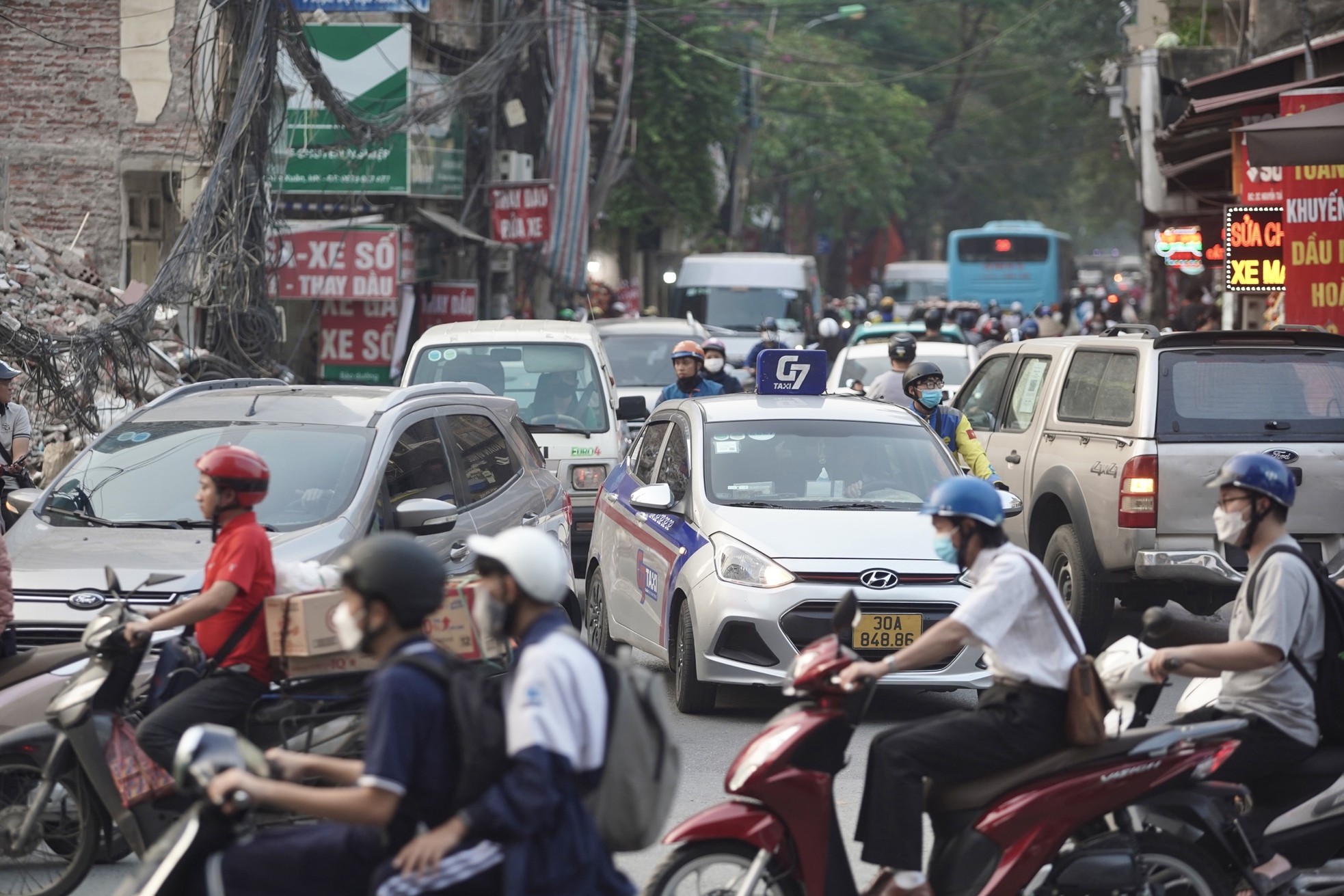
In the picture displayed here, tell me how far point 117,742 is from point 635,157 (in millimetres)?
32762

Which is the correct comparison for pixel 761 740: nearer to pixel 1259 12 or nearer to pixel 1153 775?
pixel 1153 775

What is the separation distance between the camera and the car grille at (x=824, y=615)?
8.13m

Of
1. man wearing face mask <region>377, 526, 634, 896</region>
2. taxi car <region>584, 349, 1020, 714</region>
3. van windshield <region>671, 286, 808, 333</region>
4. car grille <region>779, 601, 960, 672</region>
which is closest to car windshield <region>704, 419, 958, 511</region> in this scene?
taxi car <region>584, 349, 1020, 714</region>

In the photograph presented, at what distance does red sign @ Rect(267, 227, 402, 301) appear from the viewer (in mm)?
19000

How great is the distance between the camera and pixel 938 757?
4809 millimetres

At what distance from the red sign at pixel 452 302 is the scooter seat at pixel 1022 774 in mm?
19334

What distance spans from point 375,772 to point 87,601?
11.7ft

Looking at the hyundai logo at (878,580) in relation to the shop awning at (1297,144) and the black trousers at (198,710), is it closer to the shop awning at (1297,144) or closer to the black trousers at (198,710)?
the black trousers at (198,710)

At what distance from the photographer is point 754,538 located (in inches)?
332

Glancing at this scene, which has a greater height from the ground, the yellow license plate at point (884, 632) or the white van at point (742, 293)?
the white van at point (742, 293)

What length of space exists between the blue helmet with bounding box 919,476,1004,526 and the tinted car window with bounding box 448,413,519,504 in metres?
3.99

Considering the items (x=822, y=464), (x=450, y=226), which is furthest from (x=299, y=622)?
(x=450, y=226)

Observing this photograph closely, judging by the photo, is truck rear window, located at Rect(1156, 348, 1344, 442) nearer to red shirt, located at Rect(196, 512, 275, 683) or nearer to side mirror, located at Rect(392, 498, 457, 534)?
side mirror, located at Rect(392, 498, 457, 534)

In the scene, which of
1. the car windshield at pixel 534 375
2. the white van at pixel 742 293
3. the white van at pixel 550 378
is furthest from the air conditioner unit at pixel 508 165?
the car windshield at pixel 534 375
